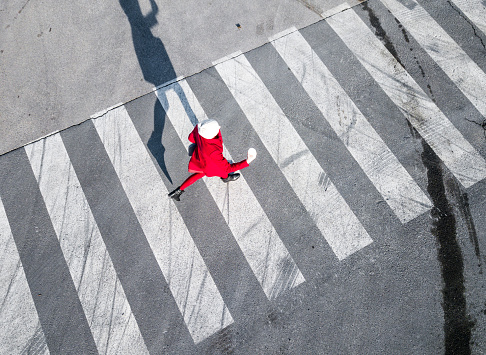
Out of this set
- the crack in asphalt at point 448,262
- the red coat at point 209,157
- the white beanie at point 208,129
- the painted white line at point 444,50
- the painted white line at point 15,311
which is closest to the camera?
the white beanie at point 208,129

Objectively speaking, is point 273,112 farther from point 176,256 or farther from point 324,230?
point 176,256

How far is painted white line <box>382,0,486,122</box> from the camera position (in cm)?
629

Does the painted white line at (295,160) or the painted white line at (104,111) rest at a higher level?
the painted white line at (104,111)

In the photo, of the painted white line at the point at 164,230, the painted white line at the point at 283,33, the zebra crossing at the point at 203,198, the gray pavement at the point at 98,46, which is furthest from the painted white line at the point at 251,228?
the painted white line at the point at 283,33

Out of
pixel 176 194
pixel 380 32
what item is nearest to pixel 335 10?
pixel 380 32

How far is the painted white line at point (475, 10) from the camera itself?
6801 millimetres

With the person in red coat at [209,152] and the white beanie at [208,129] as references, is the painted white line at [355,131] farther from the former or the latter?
the white beanie at [208,129]

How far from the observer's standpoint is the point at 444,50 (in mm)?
6566

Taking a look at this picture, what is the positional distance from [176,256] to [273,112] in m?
2.76

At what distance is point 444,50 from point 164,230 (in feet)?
18.8

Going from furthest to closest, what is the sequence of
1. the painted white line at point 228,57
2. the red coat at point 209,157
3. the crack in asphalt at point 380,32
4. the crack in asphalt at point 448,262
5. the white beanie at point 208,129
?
the crack in asphalt at point 380,32
the painted white line at point 228,57
the crack in asphalt at point 448,262
the red coat at point 209,157
the white beanie at point 208,129

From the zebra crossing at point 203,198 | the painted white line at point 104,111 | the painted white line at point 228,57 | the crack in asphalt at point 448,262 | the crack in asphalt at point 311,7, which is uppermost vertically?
the crack in asphalt at point 311,7

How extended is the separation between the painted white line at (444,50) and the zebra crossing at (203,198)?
0.03 m

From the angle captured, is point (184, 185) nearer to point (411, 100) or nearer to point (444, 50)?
point (411, 100)
